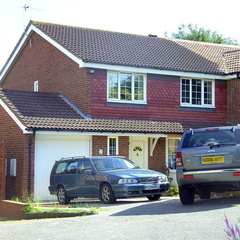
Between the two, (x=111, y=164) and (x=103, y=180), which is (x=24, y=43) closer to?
(x=111, y=164)

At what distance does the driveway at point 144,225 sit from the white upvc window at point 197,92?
1181 centimetres

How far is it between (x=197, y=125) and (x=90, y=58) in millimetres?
5722

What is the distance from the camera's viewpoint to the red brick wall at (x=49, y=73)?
26.0m

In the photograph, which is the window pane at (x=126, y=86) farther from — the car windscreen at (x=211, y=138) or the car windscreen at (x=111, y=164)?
the car windscreen at (x=211, y=138)

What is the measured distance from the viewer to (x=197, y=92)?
28281 millimetres

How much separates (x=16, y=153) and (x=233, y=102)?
10.7 meters

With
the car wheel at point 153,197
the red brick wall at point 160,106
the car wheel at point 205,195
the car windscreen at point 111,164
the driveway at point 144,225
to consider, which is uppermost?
the red brick wall at point 160,106

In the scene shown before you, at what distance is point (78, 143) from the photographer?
2400 cm

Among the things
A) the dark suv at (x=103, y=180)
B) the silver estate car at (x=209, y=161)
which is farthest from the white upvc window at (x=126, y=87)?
the silver estate car at (x=209, y=161)

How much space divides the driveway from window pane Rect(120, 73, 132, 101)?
33.6 feet

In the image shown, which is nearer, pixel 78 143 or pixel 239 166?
pixel 239 166

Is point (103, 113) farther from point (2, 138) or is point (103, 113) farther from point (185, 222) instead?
point (185, 222)

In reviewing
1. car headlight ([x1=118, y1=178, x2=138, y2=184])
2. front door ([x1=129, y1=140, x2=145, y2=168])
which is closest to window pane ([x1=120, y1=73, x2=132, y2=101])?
front door ([x1=129, y1=140, x2=145, y2=168])

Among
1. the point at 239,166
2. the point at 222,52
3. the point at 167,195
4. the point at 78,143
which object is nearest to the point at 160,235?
the point at 239,166
